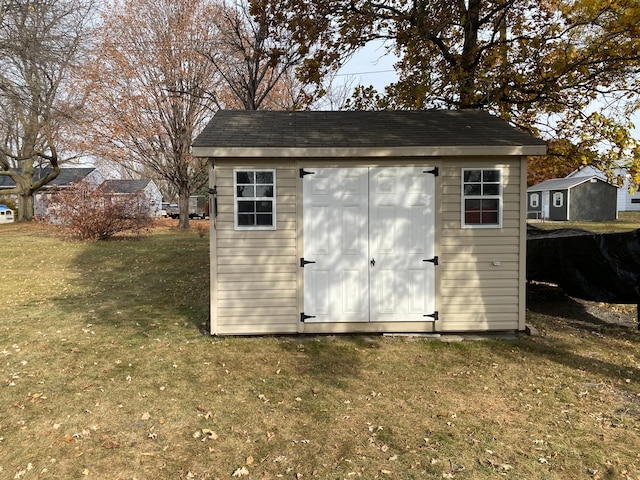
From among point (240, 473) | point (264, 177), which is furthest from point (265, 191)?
point (240, 473)

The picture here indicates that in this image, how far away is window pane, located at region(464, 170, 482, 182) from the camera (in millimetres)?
6426

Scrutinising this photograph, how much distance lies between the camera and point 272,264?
21.1 feet

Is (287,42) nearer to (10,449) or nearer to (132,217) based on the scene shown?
(132,217)

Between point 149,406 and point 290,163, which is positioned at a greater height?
point 290,163

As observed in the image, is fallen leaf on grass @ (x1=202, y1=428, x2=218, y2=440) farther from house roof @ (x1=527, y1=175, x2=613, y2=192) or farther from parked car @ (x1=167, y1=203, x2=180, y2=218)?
parked car @ (x1=167, y1=203, x2=180, y2=218)

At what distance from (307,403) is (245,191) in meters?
3.20

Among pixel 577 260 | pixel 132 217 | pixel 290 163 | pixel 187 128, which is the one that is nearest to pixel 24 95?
pixel 132 217

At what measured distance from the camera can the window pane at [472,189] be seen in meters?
6.44

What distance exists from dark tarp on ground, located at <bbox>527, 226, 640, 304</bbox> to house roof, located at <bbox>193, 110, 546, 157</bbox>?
7.85 ft

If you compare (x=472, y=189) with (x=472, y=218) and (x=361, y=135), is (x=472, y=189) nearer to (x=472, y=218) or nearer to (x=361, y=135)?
(x=472, y=218)

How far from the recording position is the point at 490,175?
6.45 meters

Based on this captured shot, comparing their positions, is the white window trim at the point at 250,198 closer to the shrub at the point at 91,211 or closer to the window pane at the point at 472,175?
the window pane at the point at 472,175

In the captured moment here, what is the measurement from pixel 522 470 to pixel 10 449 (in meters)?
4.07

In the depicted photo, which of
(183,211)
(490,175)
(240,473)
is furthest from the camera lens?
(183,211)
